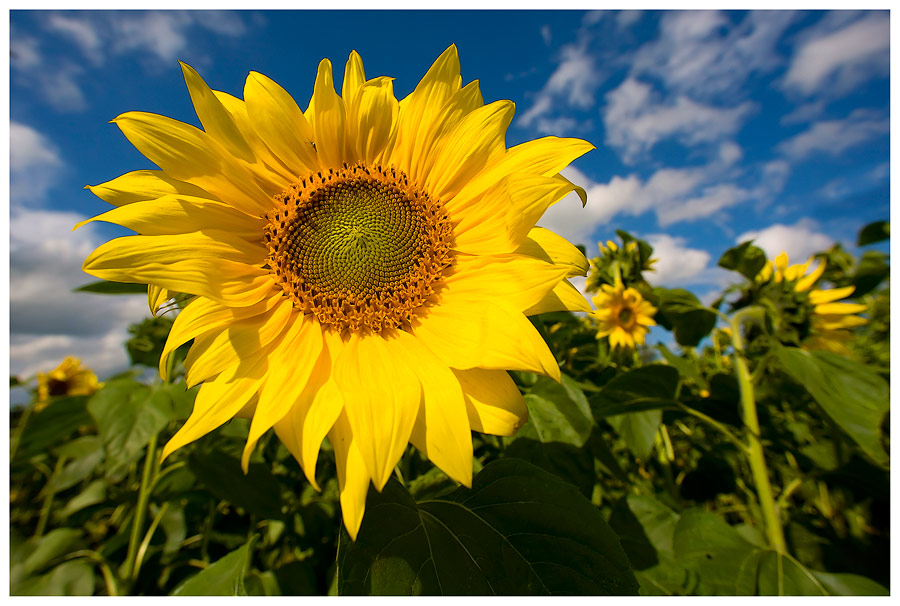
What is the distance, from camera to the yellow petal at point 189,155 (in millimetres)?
841

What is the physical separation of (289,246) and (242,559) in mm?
697

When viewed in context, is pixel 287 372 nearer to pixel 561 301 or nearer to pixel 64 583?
pixel 561 301

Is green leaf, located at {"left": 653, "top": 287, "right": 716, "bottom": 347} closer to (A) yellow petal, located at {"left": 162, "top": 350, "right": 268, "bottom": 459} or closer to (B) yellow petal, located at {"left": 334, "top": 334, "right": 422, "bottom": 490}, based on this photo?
(B) yellow petal, located at {"left": 334, "top": 334, "right": 422, "bottom": 490}

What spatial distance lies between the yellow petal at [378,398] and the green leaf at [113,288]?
0.68 meters

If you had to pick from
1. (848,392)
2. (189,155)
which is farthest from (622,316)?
(189,155)

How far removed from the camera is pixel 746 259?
185 centimetres

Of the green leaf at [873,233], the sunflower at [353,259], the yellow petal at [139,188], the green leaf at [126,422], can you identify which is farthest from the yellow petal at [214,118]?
the green leaf at [873,233]

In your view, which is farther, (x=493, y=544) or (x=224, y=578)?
(x=224, y=578)

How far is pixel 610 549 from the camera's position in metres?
0.83

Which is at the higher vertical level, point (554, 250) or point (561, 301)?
point (554, 250)

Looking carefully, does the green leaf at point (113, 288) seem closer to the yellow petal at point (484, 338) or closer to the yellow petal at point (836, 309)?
the yellow petal at point (484, 338)

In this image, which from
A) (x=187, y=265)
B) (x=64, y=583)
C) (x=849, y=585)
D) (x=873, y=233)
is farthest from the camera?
(x=873, y=233)

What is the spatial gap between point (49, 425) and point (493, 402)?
1715 mm

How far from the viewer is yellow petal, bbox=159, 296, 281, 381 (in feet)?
2.62
